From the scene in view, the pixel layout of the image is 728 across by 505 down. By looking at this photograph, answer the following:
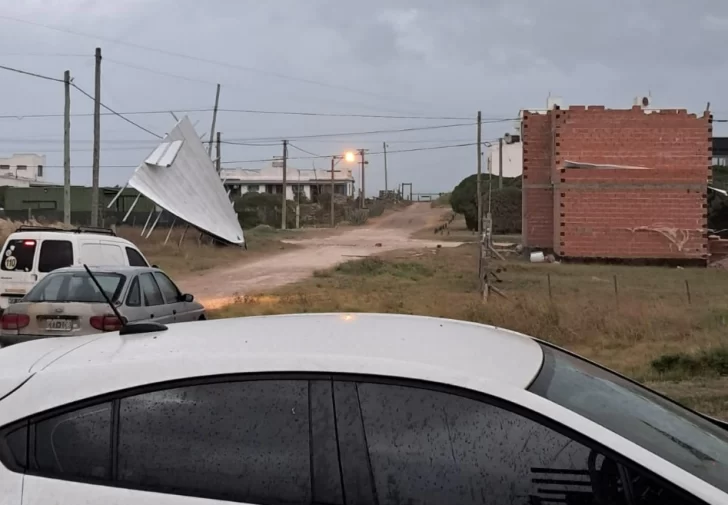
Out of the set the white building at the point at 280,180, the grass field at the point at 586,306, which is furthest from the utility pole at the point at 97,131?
the white building at the point at 280,180

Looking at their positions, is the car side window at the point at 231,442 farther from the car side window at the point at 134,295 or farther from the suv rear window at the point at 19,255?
the suv rear window at the point at 19,255

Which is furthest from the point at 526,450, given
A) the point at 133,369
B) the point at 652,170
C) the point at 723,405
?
the point at 652,170

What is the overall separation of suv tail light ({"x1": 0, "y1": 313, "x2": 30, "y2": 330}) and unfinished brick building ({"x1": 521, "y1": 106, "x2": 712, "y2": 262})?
2412cm

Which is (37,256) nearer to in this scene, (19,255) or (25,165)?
(19,255)

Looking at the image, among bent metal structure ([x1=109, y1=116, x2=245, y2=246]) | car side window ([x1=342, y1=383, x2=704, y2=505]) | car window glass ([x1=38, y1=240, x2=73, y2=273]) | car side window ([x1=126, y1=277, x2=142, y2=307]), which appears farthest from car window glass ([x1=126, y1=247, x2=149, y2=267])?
bent metal structure ([x1=109, y1=116, x2=245, y2=246])

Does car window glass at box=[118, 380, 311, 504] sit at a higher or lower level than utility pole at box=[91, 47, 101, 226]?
lower

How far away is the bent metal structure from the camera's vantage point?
32.1 m

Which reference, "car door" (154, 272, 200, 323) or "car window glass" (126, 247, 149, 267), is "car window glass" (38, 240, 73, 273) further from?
"car door" (154, 272, 200, 323)

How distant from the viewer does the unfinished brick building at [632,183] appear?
98.8 feet

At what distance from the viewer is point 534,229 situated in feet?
108

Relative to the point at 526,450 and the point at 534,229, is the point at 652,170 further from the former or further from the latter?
the point at 526,450

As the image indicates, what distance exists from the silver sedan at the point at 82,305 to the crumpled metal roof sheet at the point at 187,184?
67.9 ft

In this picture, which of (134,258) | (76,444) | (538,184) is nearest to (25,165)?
(538,184)

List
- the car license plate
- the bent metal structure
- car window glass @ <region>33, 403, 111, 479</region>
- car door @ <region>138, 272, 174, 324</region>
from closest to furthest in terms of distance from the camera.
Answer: car window glass @ <region>33, 403, 111, 479</region> < the car license plate < car door @ <region>138, 272, 174, 324</region> < the bent metal structure
